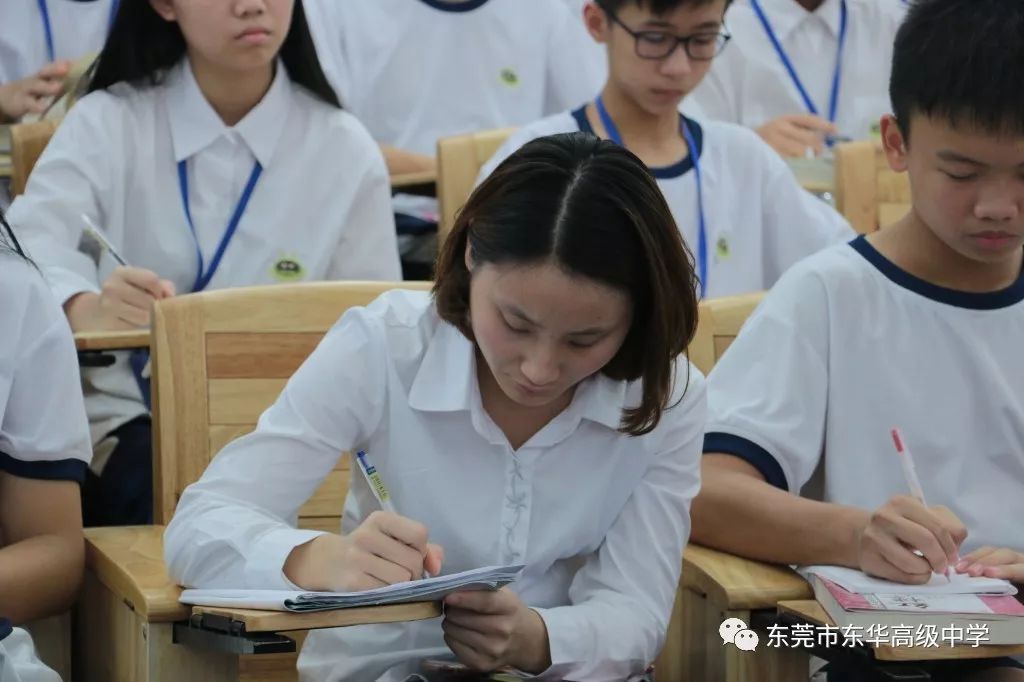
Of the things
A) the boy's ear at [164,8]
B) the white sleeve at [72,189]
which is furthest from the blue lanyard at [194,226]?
the boy's ear at [164,8]

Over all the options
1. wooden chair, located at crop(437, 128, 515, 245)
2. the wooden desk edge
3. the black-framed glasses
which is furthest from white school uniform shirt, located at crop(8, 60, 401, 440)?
the wooden desk edge

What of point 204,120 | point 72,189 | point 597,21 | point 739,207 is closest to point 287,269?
point 204,120

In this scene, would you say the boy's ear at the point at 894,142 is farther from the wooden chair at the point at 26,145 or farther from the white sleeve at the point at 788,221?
the wooden chair at the point at 26,145

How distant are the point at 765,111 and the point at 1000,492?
8.55 ft

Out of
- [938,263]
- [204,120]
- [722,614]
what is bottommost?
[722,614]

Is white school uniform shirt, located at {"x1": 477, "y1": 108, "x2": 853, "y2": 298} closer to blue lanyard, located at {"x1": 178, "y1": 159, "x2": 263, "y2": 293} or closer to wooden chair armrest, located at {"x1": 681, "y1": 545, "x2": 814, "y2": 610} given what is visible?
blue lanyard, located at {"x1": 178, "y1": 159, "x2": 263, "y2": 293}

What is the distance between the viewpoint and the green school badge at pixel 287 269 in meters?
3.12

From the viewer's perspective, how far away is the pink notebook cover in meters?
1.79

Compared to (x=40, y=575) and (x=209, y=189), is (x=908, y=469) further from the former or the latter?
(x=209, y=189)

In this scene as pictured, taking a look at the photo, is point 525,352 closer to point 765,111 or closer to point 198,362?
point 198,362

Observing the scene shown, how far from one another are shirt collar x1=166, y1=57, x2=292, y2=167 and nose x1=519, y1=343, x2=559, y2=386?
59.0 inches

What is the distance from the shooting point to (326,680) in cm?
188

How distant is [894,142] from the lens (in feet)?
7.53

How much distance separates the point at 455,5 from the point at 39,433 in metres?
2.68
